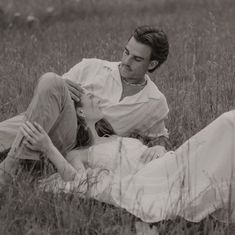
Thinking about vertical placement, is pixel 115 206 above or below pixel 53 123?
below

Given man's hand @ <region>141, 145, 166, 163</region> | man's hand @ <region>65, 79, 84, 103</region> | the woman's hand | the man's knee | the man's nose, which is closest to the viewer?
the woman's hand

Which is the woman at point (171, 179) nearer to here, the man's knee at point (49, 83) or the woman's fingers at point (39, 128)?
the woman's fingers at point (39, 128)

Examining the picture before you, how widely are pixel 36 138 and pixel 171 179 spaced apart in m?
0.73

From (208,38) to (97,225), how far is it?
5.60 m

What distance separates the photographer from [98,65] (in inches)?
171

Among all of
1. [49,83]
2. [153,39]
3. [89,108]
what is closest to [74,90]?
[89,108]

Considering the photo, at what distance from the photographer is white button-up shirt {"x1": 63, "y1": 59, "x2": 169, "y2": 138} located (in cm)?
424

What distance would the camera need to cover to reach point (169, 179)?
3.36 meters

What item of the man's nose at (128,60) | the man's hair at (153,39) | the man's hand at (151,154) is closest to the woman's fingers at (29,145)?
the man's hand at (151,154)

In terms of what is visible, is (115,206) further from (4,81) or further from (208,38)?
(208,38)

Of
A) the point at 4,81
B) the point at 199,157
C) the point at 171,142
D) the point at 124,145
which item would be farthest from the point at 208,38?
the point at 199,157

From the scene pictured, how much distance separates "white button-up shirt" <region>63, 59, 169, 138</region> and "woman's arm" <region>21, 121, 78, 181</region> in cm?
68

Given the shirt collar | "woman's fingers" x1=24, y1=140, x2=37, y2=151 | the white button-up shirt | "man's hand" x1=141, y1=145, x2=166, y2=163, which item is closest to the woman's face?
the white button-up shirt

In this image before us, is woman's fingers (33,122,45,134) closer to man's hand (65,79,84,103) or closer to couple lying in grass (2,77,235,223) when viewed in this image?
couple lying in grass (2,77,235,223)
